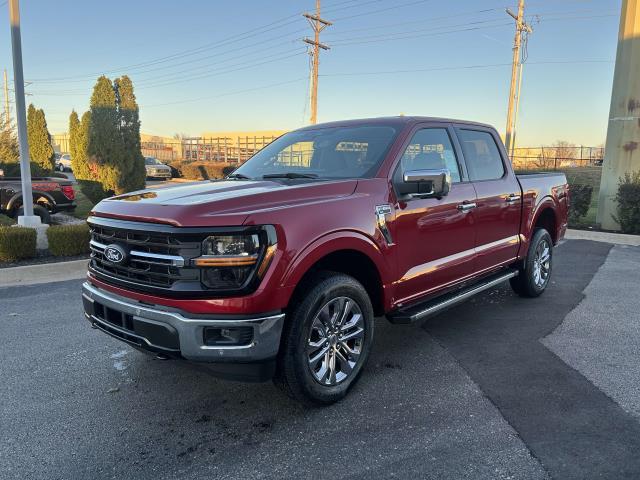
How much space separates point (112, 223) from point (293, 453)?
180 centimetres

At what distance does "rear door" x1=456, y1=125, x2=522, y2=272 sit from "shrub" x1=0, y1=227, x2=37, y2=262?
6521 mm

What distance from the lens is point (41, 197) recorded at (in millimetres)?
10906

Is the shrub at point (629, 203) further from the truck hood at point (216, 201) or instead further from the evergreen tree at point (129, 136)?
the evergreen tree at point (129, 136)

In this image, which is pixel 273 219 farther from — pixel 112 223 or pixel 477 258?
pixel 477 258

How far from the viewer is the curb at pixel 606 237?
33.4 feet

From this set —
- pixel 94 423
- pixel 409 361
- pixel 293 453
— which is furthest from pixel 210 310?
pixel 409 361

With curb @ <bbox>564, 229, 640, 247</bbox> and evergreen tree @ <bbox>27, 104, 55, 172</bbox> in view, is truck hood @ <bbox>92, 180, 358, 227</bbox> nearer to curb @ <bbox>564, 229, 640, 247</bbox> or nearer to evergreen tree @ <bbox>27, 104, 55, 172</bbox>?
curb @ <bbox>564, 229, 640, 247</bbox>

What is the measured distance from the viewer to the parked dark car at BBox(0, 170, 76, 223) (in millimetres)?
10609

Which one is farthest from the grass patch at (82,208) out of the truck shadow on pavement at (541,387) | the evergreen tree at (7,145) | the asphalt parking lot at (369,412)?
the truck shadow on pavement at (541,387)

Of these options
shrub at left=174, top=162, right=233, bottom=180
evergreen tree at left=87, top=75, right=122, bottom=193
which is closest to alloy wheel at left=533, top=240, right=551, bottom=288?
evergreen tree at left=87, top=75, right=122, bottom=193

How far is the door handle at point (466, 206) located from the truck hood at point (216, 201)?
1.26 meters

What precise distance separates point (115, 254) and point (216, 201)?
0.78 m

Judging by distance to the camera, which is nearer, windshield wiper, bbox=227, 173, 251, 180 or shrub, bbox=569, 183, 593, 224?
windshield wiper, bbox=227, 173, 251, 180

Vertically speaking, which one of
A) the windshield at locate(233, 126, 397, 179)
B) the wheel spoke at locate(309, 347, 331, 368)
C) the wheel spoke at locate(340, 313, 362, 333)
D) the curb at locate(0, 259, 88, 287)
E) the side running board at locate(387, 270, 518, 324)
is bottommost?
the curb at locate(0, 259, 88, 287)
